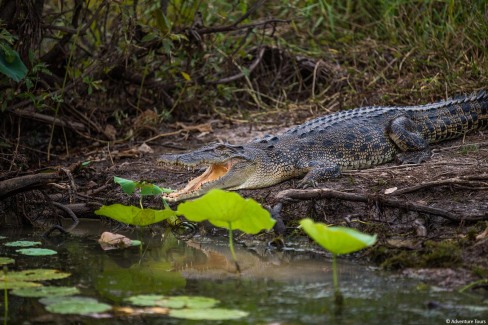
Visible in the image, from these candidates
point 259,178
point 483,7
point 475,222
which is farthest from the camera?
point 483,7

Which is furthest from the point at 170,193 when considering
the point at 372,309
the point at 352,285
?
the point at 372,309

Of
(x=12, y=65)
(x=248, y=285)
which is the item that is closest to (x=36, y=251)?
(x=248, y=285)

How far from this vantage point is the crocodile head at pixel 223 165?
6145 mm

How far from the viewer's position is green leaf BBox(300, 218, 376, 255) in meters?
3.74

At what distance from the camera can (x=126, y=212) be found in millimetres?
5184

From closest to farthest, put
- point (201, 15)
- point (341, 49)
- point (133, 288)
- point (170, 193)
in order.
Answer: point (133, 288) → point (170, 193) → point (201, 15) → point (341, 49)

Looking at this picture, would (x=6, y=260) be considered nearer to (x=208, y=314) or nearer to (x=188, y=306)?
(x=188, y=306)

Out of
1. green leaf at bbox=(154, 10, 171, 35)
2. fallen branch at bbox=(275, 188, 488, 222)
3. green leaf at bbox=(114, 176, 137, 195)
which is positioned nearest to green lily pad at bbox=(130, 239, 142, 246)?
green leaf at bbox=(114, 176, 137, 195)

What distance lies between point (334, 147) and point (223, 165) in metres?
A: 1.08

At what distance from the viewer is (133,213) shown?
17.0 feet

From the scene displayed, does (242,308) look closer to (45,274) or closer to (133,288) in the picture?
(133,288)

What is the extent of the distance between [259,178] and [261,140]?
0.48 m

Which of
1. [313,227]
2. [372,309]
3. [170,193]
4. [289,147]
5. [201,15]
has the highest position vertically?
[201,15]

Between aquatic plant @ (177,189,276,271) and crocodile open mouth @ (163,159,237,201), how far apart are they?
1.48m
